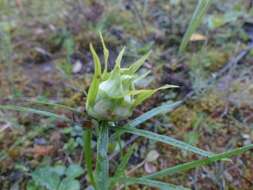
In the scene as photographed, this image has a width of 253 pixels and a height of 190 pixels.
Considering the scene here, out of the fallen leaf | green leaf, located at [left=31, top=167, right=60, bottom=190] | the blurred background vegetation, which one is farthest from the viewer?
the fallen leaf

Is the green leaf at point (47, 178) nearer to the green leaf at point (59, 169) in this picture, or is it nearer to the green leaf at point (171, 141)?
the green leaf at point (59, 169)

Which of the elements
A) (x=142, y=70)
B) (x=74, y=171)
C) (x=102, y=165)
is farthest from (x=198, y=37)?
(x=102, y=165)

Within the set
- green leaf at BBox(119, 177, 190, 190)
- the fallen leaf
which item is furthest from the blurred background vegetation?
green leaf at BBox(119, 177, 190, 190)

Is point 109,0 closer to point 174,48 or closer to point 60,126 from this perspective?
point 174,48

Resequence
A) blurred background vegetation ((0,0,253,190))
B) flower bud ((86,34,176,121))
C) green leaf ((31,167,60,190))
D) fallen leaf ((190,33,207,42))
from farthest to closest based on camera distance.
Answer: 1. fallen leaf ((190,33,207,42))
2. blurred background vegetation ((0,0,253,190))
3. green leaf ((31,167,60,190))
4. flower bud ((86,34,176,121))

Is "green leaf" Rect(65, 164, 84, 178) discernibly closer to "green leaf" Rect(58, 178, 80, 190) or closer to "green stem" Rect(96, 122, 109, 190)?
"green leaf" Rect(58, 178, 80, 190)

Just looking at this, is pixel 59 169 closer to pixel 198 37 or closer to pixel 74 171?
pixel 74 171

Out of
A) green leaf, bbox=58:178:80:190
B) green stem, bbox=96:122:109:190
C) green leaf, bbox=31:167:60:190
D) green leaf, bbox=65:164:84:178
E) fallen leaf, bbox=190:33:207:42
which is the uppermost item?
green stem, bbox=96:122:109:190
